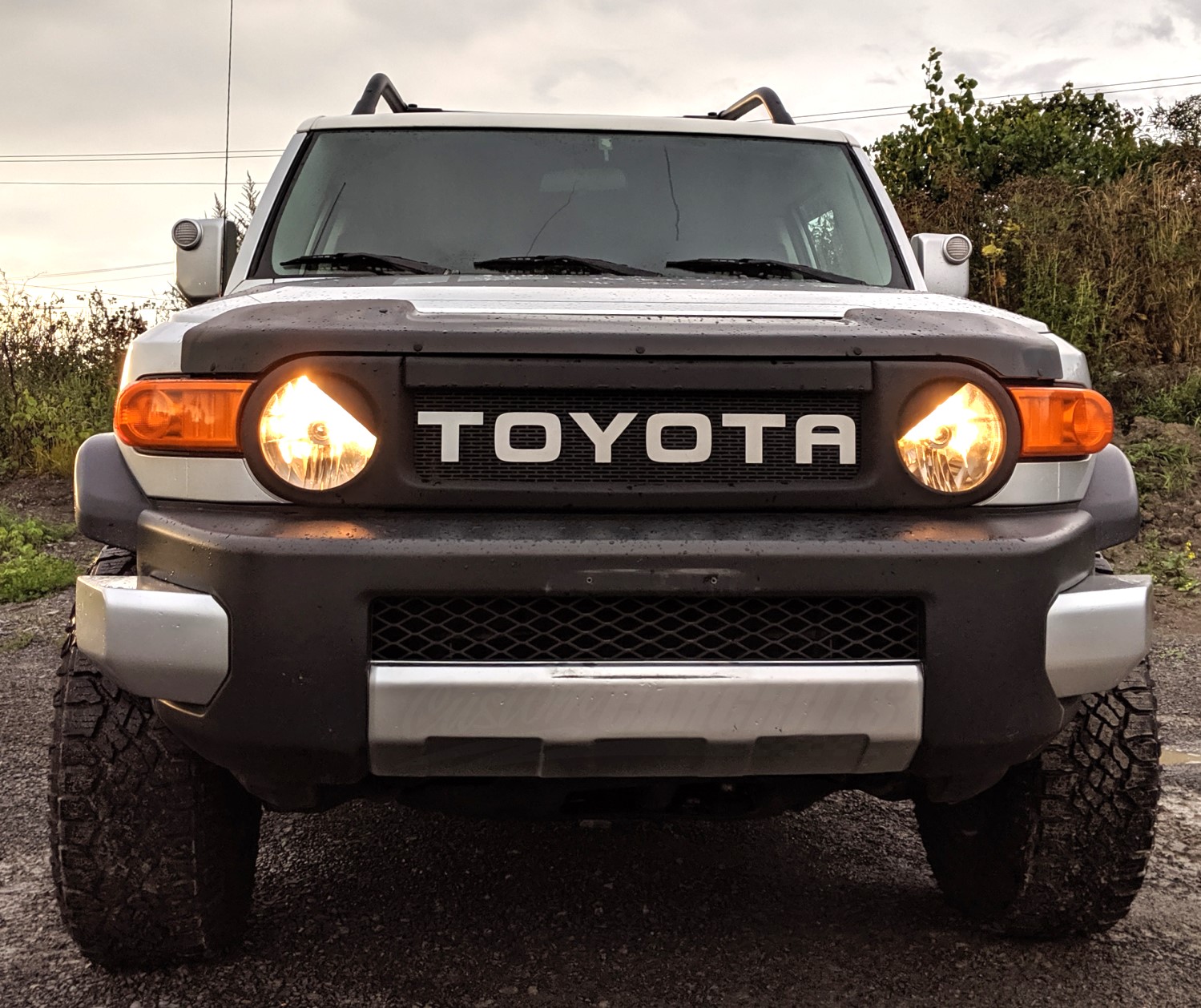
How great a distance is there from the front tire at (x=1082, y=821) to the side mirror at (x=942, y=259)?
1.26m

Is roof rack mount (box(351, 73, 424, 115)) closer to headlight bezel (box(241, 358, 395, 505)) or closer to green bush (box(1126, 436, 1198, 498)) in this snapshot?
headlight bezel (box(241, 358, 395, 505))

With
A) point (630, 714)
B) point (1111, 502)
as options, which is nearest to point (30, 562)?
point (630, 714)

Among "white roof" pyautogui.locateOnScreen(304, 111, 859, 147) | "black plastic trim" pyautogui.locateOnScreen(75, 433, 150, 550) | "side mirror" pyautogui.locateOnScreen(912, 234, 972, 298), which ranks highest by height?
"white roof" pyautogui.locateOnScreen(304, 111, 859, 147)

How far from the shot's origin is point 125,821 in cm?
202

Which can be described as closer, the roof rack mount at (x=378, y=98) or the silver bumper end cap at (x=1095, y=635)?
the silver bumper end cap at (x=1095, y=635)

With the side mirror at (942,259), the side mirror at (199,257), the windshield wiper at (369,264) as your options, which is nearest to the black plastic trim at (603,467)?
the windshield wiper at (369,264)

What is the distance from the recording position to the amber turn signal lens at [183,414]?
Answer: 1.80 m

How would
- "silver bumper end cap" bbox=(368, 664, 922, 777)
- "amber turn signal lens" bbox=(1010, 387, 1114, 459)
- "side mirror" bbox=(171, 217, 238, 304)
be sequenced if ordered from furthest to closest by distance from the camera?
"side mirror" bbox=(171, 217, 238, 304), "amber turn signal lens" bbox=(1010, 387, 1114, 459), "silver bumper end cap" bbox=(368, 664, 922, 777)

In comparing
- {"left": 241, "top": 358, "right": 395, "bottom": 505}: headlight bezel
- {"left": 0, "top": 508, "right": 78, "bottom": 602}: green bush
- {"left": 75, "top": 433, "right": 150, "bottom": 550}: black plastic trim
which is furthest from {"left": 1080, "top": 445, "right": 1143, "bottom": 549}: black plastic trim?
{"left": 0, "top": 508, "right": 78, "bottom": 602}: green bush

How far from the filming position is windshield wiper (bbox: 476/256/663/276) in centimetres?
266

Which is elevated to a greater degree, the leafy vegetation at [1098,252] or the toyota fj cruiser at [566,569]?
the leafy vegetation at [1098,252]

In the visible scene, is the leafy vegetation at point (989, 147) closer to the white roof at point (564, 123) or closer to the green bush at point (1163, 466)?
the green bush at point (1163, 466)

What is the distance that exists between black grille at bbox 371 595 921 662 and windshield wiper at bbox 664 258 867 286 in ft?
3.81

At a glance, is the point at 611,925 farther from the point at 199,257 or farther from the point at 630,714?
the point at 199,257
